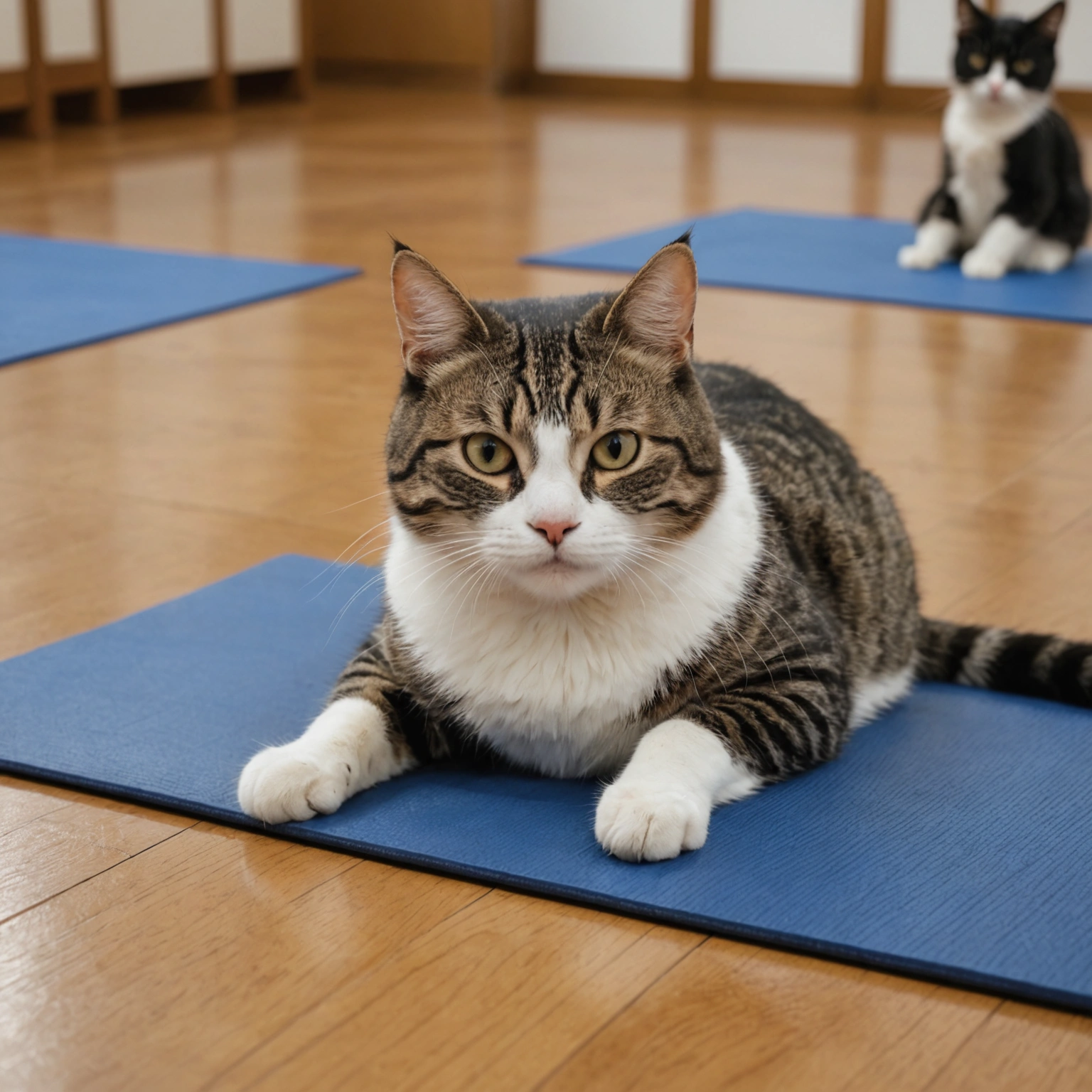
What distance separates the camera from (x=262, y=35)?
895cm

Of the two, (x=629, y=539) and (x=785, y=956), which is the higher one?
(x=629, y=539)

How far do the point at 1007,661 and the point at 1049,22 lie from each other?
3.27 m

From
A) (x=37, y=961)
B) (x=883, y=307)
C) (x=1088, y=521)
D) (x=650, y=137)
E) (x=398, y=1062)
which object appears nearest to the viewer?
(x=398, y=1062)

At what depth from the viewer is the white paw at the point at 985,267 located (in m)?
4.65

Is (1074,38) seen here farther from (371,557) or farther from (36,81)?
(371,557)

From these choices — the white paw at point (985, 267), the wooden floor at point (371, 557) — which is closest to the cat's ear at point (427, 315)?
the wooden floor at point (371, 557)

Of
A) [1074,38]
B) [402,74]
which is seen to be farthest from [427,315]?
[402,74]

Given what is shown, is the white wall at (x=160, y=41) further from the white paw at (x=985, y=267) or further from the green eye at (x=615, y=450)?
the green eye at (x=615, y=450)

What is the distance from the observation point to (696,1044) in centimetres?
122

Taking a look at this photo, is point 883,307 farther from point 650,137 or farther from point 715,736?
point 650,137

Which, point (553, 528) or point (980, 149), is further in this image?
point (980, 149)

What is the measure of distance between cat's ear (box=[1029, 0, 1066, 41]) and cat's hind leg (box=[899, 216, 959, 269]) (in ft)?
1.94

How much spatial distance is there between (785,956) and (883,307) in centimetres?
322

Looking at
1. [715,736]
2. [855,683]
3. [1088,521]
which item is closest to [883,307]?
[1088,521]
